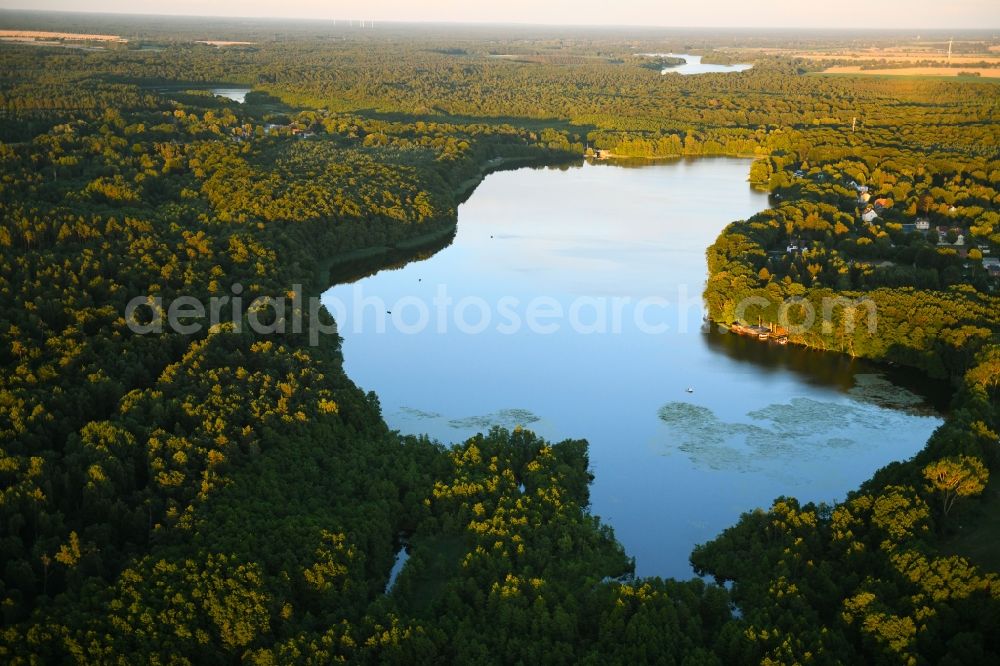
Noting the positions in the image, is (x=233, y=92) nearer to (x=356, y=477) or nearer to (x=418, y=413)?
(x=418, y=413)

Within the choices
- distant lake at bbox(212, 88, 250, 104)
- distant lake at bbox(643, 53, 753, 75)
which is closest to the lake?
distant lake at bbox(212, 88, 250, 104)

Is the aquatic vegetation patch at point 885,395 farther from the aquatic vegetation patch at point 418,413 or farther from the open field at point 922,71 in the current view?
the open field at point 922,71

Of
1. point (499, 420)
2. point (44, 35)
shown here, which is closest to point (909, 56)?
point (44, 35)

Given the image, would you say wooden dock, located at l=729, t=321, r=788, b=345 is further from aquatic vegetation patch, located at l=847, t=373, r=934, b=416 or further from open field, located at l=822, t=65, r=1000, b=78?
open field, located at l=822, t=65, r=1000, b=78

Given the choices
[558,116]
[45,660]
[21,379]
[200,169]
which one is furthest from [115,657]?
[558,116]

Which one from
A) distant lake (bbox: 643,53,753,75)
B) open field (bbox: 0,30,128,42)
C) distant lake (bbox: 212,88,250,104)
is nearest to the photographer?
distant lake (bbox: 212,88,250,104)

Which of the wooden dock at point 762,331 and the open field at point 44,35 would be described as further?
the open field at point 44,35

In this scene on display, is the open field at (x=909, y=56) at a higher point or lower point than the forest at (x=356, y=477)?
higher

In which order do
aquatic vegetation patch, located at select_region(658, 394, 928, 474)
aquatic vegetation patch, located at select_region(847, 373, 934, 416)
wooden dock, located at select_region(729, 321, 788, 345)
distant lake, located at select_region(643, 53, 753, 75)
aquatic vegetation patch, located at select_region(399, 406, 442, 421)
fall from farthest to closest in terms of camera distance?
distant lake, located at select_region(643, 53, 753, 75) < wooden dock, located at select_region(729, 321, 788, 345) < aquatic vegetation patch, located at select_region(847, 373, 934, 416) < aquatic vegetation patch, located at select_region(399, 406, 442, 421) < aquatic vegetation patch, located at select_region(658, 394, 928, 474)

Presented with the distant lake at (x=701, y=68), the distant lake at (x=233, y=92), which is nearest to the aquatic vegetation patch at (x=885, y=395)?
the distant lake at (x=233, y=92)
